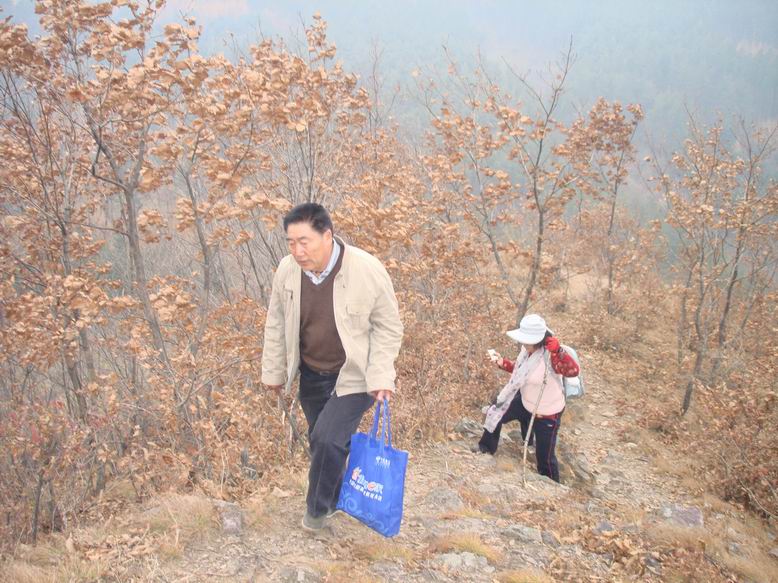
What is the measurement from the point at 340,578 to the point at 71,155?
4.89 meters

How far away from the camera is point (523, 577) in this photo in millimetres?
3354

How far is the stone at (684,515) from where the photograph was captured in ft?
16.7

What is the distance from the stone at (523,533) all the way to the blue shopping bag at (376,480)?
129 centimetres

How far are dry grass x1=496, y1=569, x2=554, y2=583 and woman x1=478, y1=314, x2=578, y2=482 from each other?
1780mm

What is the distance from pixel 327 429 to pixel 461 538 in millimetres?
1486

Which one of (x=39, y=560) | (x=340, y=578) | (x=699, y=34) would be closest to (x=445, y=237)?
(x=340, y=578)

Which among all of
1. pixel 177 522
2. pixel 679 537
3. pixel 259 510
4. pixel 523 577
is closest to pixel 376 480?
pixel 259 510

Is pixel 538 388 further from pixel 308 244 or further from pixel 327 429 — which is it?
pixel 308 244

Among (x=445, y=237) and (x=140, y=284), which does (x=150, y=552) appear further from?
(x=445, y=237)

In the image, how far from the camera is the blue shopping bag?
10.1ft

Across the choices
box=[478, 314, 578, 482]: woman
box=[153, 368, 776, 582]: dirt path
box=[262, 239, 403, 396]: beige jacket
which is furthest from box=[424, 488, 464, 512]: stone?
box=[262, 239, 403, 396]: beige jacket

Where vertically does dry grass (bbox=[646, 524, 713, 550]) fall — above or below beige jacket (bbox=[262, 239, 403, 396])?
below

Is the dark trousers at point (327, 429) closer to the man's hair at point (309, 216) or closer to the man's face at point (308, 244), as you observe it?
the man's face at point (308, 244)

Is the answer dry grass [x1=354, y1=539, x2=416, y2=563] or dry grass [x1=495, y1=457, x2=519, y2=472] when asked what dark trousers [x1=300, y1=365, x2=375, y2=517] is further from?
dry grass [x1=495, y1=457, x2=519, y2=472]
